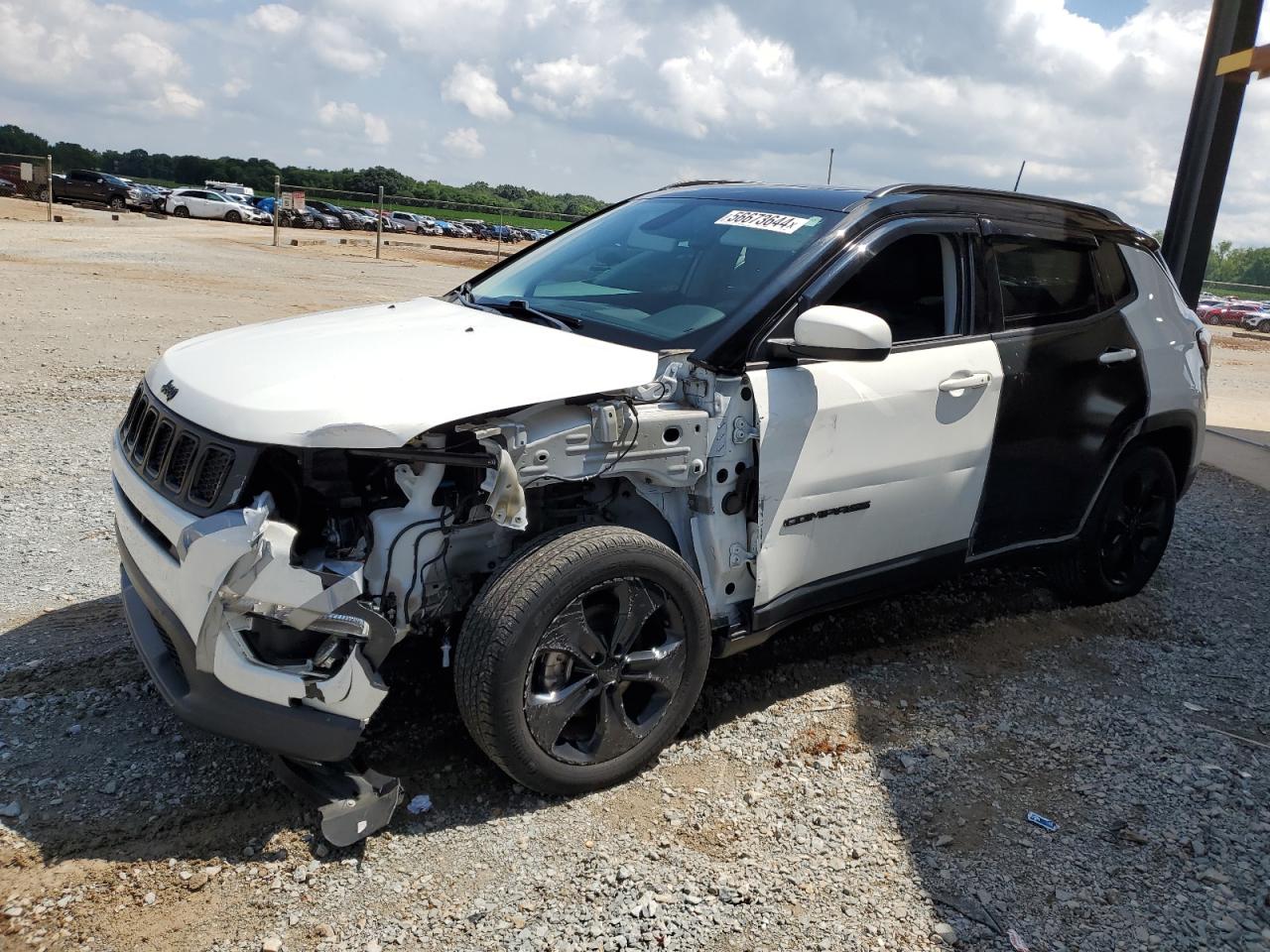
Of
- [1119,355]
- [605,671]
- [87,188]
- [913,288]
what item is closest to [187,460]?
[605,671]

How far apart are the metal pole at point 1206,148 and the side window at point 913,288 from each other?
6.31 meters

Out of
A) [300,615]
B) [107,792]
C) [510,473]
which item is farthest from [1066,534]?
[107,792]

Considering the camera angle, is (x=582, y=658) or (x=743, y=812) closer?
(x=582, y=658)

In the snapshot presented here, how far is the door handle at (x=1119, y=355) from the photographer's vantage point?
442cm

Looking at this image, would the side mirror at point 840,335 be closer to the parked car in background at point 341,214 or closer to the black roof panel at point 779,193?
the black roof panel at point 779,193

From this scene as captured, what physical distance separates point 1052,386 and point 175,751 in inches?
141

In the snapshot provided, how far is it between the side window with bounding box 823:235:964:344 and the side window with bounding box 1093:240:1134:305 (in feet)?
3.37

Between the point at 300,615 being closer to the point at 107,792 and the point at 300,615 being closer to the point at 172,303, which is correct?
the point at 107,792

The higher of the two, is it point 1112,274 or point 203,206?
point 203,206

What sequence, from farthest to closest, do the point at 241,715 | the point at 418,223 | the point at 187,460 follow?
1. the point at 418,223
2. the point at 187,460
3. the point at 241,715

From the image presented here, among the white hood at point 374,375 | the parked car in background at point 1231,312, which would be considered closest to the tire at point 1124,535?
the white hood at point 374,375

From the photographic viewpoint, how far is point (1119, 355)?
4.50m

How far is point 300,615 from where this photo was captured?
265 centimetres

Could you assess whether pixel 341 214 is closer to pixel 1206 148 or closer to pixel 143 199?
pixel 143 199
